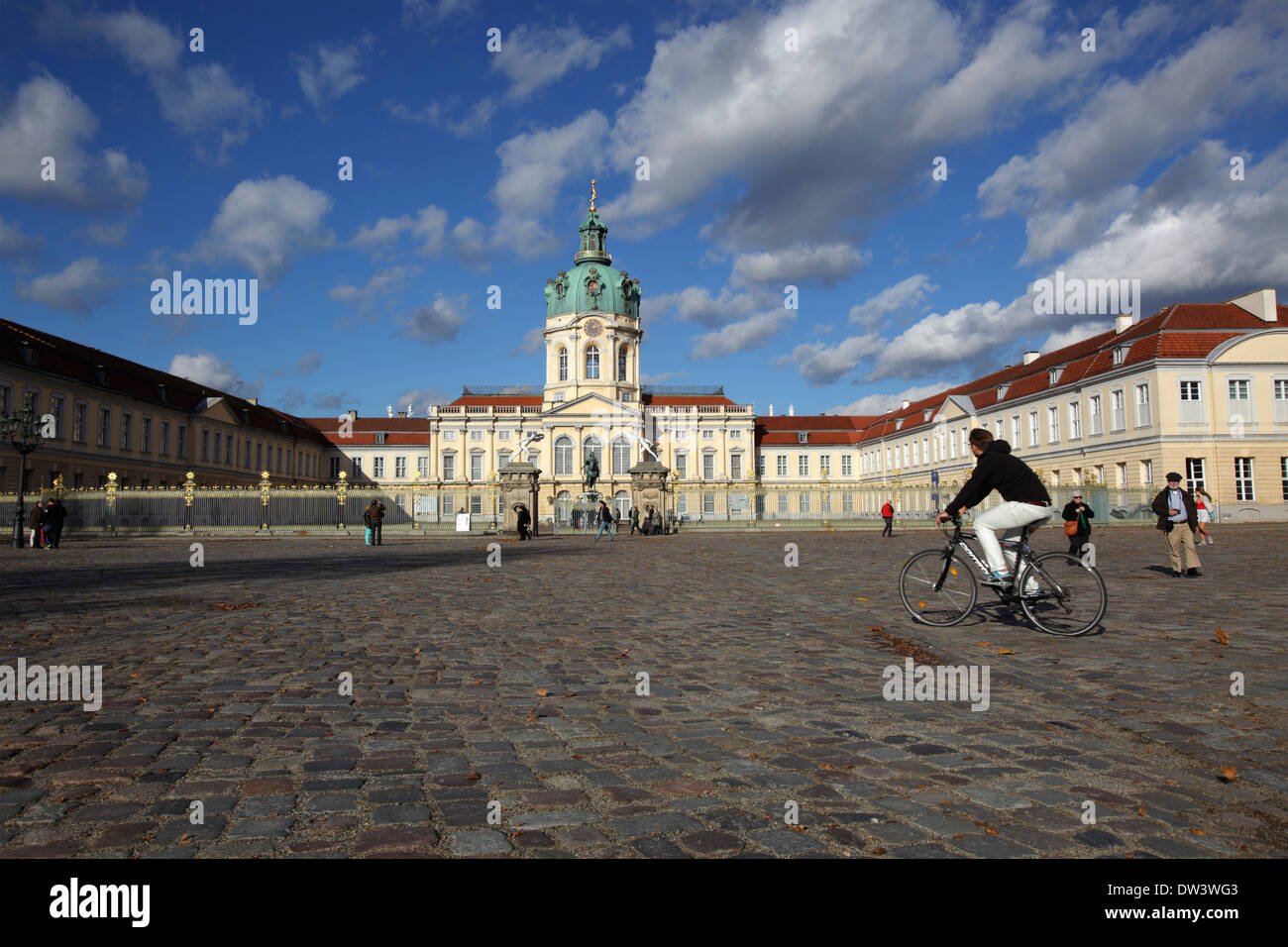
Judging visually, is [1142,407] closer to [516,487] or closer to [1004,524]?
[516,487]

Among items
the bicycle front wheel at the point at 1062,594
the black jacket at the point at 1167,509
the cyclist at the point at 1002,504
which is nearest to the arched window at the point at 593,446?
the black jacket at the point at 1167,509

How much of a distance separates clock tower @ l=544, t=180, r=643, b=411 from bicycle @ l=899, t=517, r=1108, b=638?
65.8 metres

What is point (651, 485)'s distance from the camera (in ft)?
116

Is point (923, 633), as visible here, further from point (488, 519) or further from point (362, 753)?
point (488, 519)

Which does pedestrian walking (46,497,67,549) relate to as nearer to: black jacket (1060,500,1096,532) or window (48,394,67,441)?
window (48,394,67,441)

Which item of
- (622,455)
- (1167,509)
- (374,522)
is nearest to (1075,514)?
(1167,509)

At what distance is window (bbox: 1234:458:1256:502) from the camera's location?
42688mm

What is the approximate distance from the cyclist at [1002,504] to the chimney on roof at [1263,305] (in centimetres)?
4830

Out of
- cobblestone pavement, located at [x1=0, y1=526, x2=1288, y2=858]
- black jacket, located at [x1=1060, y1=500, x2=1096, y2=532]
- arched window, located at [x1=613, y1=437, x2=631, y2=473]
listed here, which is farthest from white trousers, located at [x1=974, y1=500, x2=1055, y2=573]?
arched window, located at [x1=613, y1=437, x2=631, y2=473]

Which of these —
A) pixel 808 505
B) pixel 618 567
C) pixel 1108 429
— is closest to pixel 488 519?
pixel 808 505

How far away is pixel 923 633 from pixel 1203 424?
43.8 metres

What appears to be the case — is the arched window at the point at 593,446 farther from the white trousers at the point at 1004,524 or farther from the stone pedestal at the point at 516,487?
the white trousers at the point at 1004,524

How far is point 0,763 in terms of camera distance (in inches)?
146

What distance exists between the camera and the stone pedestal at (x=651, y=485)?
35.0 m
